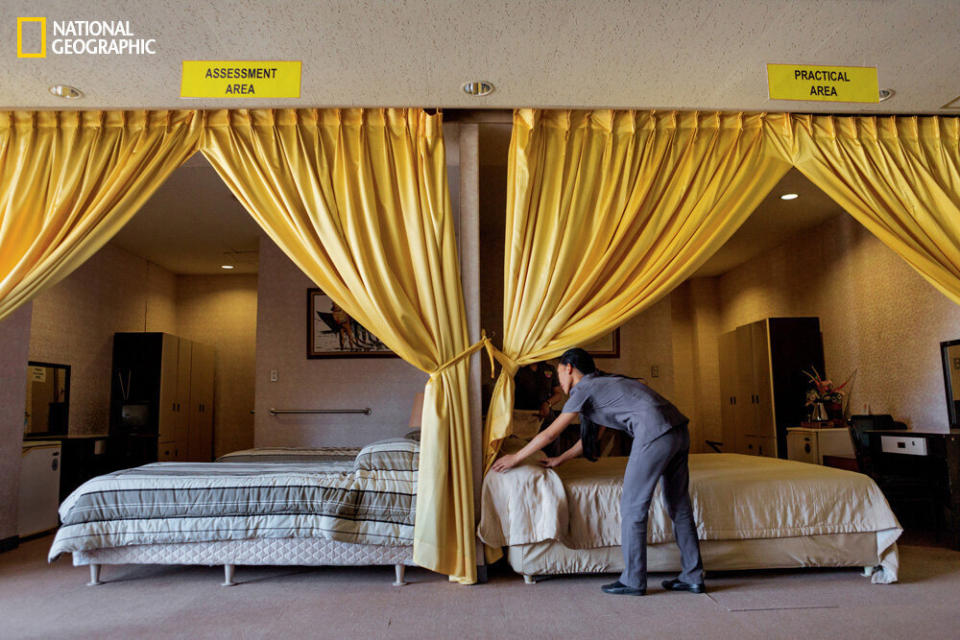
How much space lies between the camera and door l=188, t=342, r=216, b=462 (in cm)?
794

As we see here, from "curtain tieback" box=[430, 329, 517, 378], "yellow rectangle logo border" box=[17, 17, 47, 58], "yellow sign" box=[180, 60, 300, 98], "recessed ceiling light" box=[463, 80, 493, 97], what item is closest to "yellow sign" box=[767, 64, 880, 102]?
"recessed ceiling light" box=[463, 80, 493, 97]

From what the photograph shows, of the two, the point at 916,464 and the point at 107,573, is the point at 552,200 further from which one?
the point at 916,464

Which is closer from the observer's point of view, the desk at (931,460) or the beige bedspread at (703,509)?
the beige bedspread at (703,509)

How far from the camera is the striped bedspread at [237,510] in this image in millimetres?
3594

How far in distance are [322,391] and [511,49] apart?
13.0ft

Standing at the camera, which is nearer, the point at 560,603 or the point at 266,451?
the point at 560,603

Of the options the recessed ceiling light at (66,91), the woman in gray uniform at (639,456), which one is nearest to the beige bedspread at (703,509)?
the woman in gray uniform at (639,456)

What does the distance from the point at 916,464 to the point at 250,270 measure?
288 inches

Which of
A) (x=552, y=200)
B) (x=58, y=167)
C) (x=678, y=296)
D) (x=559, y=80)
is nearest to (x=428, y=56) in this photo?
(x=559, y=80)

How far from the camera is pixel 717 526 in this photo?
11.8 feet

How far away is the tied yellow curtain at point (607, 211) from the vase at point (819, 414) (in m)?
2.98

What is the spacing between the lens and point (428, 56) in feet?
11.4

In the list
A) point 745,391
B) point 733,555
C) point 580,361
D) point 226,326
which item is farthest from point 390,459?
point 226,326

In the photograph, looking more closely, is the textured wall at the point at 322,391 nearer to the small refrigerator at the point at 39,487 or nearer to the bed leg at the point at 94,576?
the small refrigerator at the point at 39,487
